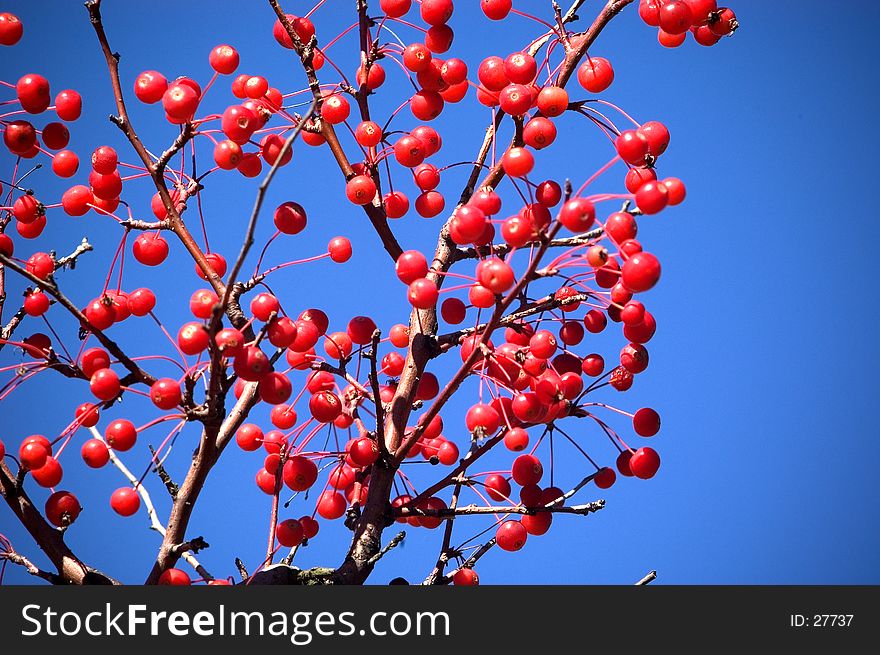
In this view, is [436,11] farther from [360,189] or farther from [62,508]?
[62,508]

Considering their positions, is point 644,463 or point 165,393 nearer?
point 165,393

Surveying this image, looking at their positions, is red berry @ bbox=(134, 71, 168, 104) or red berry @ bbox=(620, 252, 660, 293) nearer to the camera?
red berry @ bbox=(620, 252, 660, 293)

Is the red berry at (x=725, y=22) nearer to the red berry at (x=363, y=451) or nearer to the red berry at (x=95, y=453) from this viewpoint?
the red berry at (x=363, y=451)

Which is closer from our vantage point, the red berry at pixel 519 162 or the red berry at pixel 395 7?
the red berry at pixel 519 162

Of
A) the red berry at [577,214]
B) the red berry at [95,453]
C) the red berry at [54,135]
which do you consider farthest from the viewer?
the red berry at [54,135]

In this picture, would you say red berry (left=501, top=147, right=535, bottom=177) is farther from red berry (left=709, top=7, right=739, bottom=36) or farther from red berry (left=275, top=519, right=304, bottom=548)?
red berry (left=275, top=519, right=304, bottom=548)

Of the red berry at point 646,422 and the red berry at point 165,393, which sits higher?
the red berry at point 646,422

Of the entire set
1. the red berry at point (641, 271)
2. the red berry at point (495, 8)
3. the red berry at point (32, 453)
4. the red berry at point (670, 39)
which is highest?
the red berry at point (495, 8)

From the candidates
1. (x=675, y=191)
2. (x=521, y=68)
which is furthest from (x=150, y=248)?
(x=675, y=191)

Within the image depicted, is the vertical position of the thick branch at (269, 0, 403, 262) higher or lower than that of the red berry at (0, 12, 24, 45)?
lower

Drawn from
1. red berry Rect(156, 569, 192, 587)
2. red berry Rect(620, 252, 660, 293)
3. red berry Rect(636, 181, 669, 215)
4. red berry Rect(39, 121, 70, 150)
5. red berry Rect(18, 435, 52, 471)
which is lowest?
red berry Rect(156, 569, 192, 587)

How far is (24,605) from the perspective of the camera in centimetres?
166

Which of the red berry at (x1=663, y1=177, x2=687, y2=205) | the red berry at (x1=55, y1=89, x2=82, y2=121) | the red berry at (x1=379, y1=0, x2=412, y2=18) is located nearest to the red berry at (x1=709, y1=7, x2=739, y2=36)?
the red berry at (x1=663, y1=177, x2=687, y2=205)

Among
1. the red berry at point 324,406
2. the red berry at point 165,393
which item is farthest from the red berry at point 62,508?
the red berry at point 324,406
